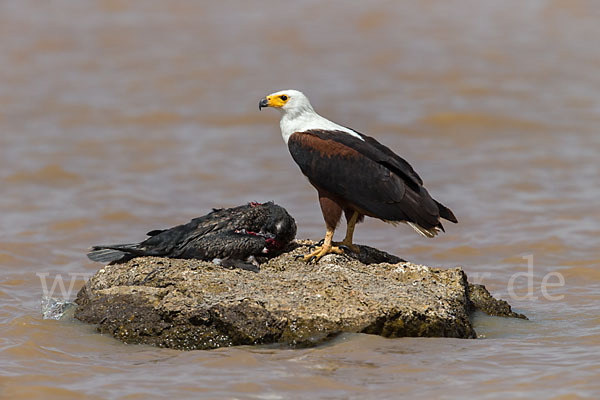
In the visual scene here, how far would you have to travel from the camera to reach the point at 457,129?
16906 millimetres

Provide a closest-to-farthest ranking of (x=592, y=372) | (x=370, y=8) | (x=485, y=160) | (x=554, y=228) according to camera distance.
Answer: (x=592, y=372) < (x=554, y=228) < (x=485, y=160) < (x=370, y=8)

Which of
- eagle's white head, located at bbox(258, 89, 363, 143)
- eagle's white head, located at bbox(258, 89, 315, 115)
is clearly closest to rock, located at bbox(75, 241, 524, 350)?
eagle's white head, located at bbox(258, 89, 363, 143)

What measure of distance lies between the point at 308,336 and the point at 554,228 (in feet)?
20.6

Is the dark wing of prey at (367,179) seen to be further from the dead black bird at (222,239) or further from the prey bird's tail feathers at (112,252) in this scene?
the prey bird's tail feathers at (112,252)

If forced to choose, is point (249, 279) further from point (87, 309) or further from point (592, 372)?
point (592, 372)

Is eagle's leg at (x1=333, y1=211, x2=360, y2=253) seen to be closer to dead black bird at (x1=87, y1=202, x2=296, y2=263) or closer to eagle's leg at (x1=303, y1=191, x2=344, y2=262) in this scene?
eagle's leg at (x1=303, y1=191, x2=344, y2=262)

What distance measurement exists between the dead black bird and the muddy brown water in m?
0.81

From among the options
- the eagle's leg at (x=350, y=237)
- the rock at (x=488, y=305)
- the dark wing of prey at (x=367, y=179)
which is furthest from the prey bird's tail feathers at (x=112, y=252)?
the rock at (x=488, y=305)

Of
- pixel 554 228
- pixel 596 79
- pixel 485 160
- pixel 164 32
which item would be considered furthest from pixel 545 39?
pixel 554 228

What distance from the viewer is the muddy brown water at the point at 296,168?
251 inches

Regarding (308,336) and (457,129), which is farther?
(457,129)

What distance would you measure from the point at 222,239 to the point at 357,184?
1.24m

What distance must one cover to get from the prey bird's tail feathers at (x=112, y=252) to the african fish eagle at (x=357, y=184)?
145cm

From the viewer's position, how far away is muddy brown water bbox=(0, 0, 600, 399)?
20.9ft
